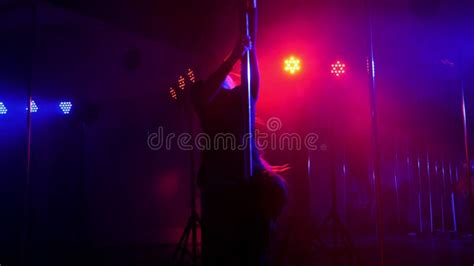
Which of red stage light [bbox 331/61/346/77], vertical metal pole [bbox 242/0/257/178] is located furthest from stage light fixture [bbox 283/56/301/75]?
vertical metal pole [bbox 242/0/257/178]

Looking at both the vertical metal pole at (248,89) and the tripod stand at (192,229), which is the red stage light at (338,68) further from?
the vertical metal pole at (248,89)

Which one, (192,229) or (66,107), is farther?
(66,107)

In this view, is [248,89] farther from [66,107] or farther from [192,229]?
[66,107]

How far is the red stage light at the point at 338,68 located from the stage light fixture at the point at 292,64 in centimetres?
59

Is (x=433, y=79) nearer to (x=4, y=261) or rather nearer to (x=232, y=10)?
(x=232, y=10)

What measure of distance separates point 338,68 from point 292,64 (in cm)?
79

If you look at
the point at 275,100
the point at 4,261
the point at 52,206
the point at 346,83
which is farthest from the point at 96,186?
the point at 346,83

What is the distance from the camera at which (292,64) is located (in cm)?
656

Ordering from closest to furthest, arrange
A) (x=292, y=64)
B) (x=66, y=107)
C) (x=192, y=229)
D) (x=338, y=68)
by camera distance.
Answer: (x=192, y=229)
(x=292, y=64)
(x=338, y=68)
(x=66, y=107)

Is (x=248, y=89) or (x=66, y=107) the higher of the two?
(x=66, y=107)

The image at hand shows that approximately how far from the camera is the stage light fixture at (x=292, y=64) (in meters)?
6.56

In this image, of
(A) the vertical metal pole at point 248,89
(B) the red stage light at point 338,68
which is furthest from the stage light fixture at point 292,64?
(A) the vertical metal pole at point 248,89

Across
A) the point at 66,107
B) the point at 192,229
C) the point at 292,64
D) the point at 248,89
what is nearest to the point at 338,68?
the point at 292,64

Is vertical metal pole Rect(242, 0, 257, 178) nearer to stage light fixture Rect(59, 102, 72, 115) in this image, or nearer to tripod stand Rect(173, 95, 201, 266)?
tripod stand Rect(173, 95, 201, 266)
